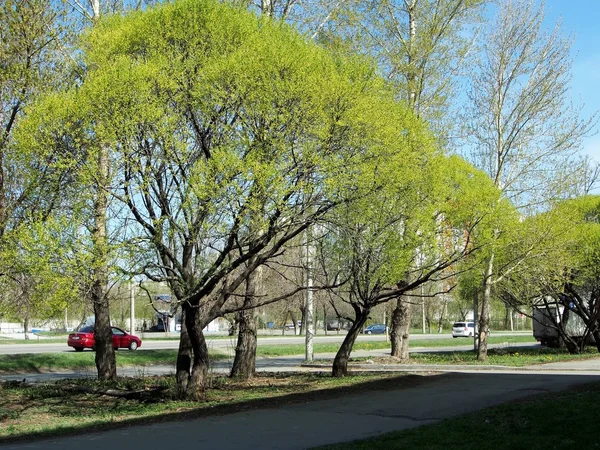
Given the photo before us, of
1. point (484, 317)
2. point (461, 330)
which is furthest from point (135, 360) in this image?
point (461, 330)

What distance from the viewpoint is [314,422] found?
464 inches

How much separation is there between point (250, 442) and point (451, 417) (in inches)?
141

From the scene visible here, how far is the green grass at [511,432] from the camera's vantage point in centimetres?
848

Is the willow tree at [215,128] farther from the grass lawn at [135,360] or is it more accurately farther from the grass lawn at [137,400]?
the grass lawn at [135,360]

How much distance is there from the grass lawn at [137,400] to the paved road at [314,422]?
0.80 metres

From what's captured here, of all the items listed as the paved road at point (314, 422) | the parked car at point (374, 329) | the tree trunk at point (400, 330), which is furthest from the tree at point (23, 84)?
the parked car at point (374, 329)

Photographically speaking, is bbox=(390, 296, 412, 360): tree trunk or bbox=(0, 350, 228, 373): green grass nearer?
bbox=(0, 350, 228, 373): green grass

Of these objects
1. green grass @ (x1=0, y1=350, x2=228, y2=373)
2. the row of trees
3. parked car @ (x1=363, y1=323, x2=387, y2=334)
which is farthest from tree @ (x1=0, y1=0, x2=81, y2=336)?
parked car @ (x1=363, y1=323, x2=387, y2=334)

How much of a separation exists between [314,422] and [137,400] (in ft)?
16.8

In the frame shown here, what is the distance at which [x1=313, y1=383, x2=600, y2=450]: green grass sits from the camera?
8477mm

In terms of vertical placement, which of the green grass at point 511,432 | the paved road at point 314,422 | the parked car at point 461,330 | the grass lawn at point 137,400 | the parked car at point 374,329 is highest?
the green grass at point 511,432

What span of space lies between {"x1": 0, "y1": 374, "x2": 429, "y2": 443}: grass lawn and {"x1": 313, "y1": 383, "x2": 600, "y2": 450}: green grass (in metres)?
4.74

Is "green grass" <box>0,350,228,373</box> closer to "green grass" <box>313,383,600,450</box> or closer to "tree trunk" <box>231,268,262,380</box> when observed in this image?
"tree trunk" <box>231,268,262,380</box>

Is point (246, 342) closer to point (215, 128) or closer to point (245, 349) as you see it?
point (245, 349)
